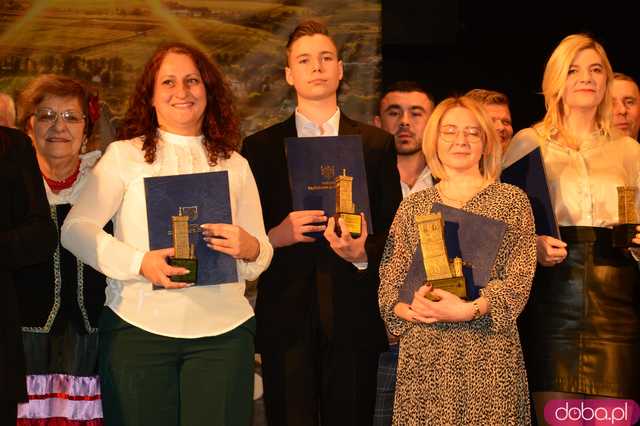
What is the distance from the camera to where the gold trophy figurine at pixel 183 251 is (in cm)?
310

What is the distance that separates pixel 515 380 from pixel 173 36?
3381 mm

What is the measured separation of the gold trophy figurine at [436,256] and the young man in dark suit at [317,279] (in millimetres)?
348

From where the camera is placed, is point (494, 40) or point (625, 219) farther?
point (494, 40)

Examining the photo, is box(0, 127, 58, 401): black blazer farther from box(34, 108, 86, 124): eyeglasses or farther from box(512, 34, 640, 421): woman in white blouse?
box(512, 34, 640, 421): woman in white blouse

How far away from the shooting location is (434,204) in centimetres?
342

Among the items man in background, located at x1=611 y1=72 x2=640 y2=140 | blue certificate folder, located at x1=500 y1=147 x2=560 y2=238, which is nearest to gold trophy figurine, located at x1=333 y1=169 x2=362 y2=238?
blue certificate folder, located at x1=500 y1=147 x2=560 y2=238

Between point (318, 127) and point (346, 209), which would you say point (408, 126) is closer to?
point (318, 127)

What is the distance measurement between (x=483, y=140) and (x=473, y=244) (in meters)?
0.50

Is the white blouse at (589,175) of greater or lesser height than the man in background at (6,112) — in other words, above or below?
below

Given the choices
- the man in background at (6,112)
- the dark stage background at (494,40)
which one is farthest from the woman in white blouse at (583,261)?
the man in background at (6,112)

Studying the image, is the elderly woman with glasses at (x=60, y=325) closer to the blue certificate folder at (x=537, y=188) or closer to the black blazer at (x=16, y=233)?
the black blazer at (x=16, y=233)

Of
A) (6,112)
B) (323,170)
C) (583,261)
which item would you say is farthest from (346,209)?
(6,112)

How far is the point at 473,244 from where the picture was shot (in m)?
3.36

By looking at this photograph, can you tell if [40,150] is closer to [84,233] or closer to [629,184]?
[84,233]
